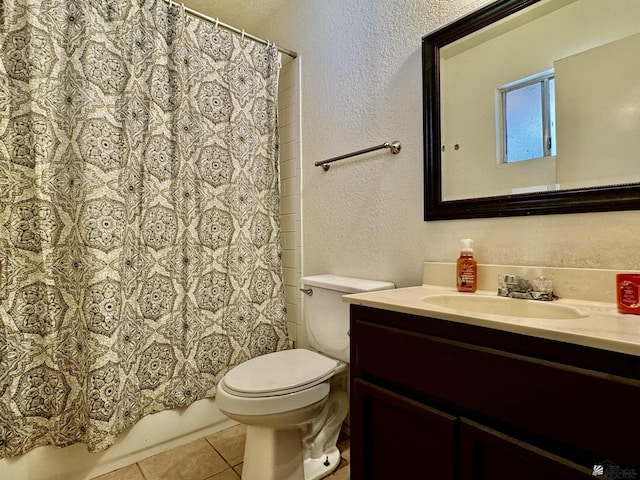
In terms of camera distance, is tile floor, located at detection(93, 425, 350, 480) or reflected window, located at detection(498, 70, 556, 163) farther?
tile floor, located at detection(93, 425, 350, 480)

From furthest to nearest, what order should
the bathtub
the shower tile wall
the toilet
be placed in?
the shower tile wall < the bathtub < the toilet

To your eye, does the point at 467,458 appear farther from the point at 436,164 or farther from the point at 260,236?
the point at 260,236

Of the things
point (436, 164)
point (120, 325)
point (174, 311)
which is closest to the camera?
point (436, 164)

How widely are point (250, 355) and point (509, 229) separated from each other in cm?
135

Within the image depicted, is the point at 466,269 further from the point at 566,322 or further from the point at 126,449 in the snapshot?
the point at 126,449

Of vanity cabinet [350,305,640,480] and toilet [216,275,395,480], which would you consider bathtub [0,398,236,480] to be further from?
vanity cabinet [350,305,640,480]

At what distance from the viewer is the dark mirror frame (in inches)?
35.0

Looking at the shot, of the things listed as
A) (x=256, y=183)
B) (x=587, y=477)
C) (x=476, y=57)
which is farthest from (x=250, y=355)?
(x=476, y=57)

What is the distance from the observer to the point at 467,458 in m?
0.73

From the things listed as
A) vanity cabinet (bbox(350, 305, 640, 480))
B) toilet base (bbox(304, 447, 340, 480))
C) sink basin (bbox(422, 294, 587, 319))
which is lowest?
toilet base (bbox(304, 447, 340, 480))

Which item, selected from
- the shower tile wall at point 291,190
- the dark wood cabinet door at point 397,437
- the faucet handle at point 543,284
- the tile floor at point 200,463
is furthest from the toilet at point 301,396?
the faucet handle at point 543,284

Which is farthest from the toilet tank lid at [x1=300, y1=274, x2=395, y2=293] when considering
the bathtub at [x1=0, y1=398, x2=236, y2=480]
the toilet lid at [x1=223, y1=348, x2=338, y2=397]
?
the bathtub at [x1=0, y1=398, x2=236, y2=480]

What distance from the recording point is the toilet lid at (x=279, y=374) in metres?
1.14

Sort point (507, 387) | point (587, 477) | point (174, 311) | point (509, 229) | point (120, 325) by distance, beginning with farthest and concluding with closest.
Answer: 1. point (174, 311)
2. point (120, 325)
3. point (509, 229)
4. point (507, 387)
5. point (587, 477)
